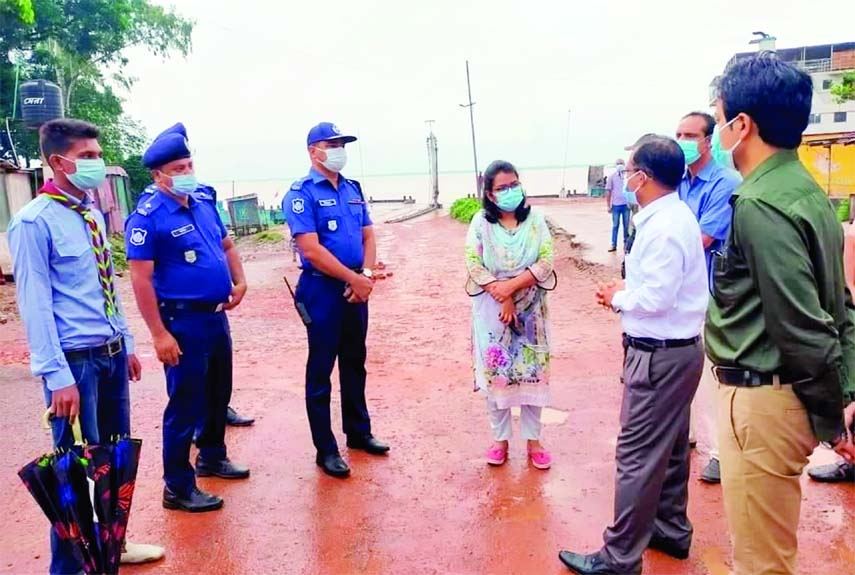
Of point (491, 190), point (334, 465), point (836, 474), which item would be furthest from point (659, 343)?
point (334, 465)

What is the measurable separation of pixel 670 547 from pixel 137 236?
9.65 feet

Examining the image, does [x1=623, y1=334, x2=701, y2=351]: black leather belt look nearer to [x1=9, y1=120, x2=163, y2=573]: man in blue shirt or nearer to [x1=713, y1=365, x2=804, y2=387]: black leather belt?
[x1=713, y1=365, x2=804, y2=387]: black leather belt

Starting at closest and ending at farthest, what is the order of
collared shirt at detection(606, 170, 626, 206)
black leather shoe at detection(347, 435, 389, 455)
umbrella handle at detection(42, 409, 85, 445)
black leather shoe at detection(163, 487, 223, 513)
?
umbrella handle at detection(42, 409, 85, 445) < black leather shoe at detection(163, 487, 223, 513) < black leather shoe at detection(347, 435, 389, 455) < collared shirt at detection(606, 170, 626, 206)

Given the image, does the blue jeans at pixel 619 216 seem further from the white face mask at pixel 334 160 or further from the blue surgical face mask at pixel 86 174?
the blue surgical face mask at pixel 86 174

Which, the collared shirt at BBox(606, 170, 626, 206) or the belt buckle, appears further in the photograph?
the collared shirt at BBox(606, 170, 626, 206)

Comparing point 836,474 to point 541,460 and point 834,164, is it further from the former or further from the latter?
point 834,164

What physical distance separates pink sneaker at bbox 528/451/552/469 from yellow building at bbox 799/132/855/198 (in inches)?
674

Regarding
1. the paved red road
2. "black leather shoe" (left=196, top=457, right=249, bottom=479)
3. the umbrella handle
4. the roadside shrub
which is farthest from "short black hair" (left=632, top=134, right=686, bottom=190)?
the roadside shrub

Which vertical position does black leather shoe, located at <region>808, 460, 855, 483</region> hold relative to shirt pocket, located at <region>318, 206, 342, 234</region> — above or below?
below

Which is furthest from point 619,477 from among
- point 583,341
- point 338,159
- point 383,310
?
point 383,310

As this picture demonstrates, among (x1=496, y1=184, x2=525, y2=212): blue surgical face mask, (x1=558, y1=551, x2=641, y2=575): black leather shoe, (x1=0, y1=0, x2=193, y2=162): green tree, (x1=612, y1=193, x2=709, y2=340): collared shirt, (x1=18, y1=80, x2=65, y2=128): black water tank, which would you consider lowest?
(x1=558, y1=551, x2=641, y2=575): black leather shoe

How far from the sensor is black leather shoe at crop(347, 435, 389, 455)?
439 cm

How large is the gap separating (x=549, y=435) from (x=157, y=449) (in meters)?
2.65

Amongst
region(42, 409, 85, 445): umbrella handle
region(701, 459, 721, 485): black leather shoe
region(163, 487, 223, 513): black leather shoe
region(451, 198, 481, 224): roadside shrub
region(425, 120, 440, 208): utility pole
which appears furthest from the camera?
region(425, 120, 440, 208): utility pole
